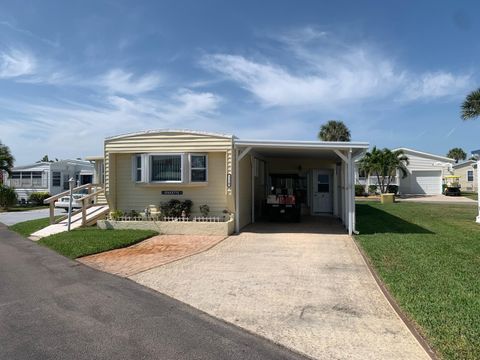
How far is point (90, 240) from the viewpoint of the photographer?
1059 centimetres

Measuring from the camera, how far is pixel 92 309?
5312 mm

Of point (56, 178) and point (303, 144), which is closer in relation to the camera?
point (303, 144)

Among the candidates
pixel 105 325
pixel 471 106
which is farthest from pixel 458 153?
pixel 105 325

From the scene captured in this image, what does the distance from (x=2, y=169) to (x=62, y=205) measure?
1059 centimetres

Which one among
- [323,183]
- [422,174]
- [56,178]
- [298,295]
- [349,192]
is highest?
[422,174]

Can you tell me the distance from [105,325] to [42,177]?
3036 cm

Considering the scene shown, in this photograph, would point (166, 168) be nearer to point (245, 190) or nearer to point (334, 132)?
point (245, 190)

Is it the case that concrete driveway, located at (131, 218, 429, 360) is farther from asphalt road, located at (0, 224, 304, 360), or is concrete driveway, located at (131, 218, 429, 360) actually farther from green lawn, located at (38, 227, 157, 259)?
green lawn, located at (38, 227, 157, 259)

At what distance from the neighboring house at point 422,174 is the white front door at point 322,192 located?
1941cm

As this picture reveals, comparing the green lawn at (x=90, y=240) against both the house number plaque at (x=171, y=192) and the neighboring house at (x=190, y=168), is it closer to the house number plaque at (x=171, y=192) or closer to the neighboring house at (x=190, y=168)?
the house number plaque at (x=171, y=192)

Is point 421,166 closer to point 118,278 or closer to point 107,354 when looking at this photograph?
point 118,278

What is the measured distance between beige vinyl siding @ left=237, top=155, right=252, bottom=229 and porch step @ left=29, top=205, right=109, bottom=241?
15.9ft

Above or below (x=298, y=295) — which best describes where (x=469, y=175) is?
above

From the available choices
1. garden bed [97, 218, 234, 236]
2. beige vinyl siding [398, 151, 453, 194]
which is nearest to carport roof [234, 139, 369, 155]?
garden bed [97, 218, 234, 236]
